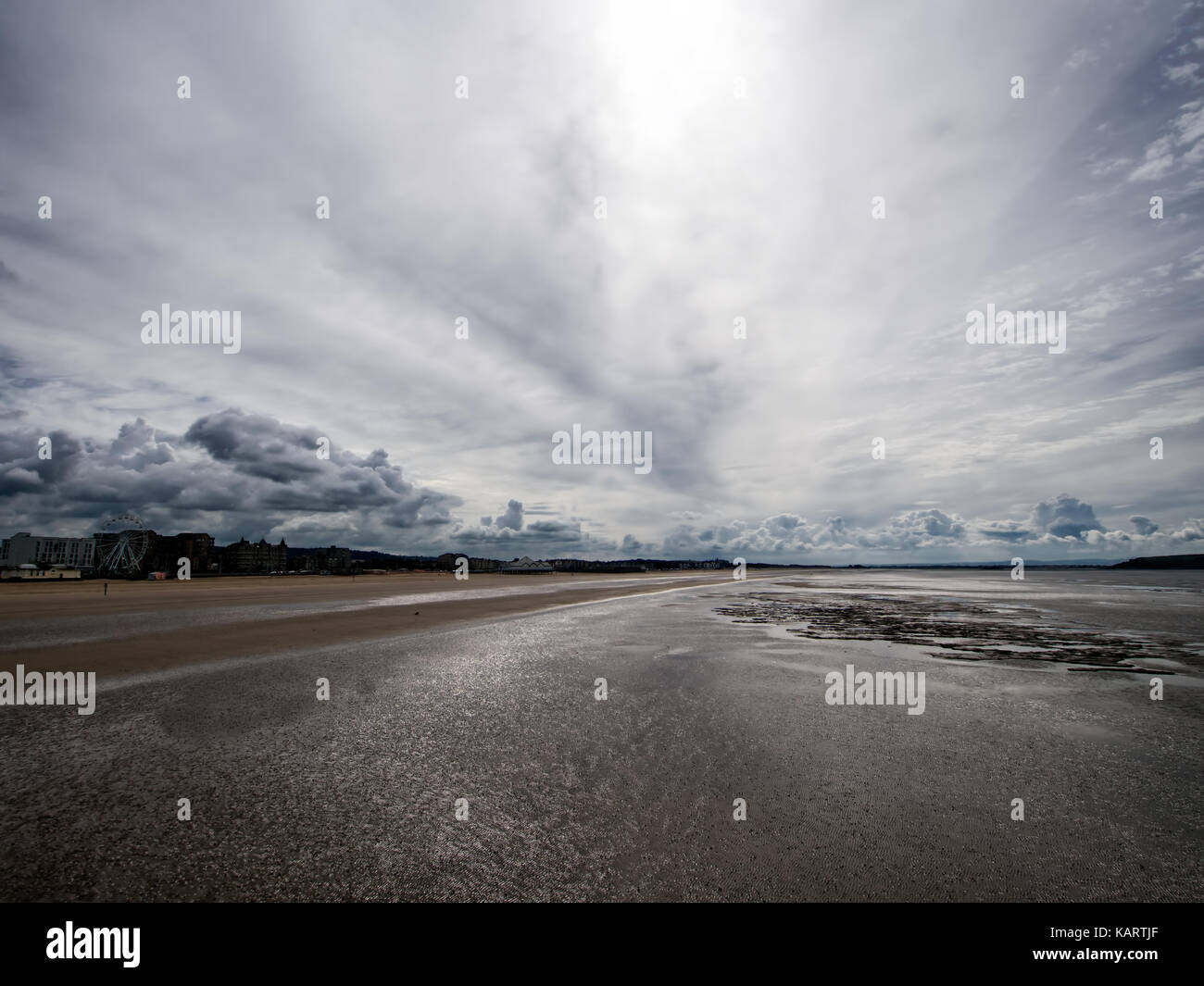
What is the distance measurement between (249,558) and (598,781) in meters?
189

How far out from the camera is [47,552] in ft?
444

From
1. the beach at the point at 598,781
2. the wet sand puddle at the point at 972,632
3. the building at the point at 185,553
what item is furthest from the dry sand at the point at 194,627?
the building at the point at 185,553

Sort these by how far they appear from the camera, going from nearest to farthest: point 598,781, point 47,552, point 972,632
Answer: point 598,781 < point 972,632 < point 47,552

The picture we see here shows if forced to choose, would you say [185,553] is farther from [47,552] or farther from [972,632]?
[972,632]

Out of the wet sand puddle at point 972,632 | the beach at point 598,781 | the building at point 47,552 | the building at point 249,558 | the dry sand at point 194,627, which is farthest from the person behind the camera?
the building at point 249,558

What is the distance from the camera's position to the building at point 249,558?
161 metres

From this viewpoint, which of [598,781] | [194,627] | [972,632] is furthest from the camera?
[972,632]

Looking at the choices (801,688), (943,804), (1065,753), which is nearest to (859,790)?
(943,804)

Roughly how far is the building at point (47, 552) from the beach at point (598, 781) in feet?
511

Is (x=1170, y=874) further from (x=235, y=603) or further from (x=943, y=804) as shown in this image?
(x=235, y=603)

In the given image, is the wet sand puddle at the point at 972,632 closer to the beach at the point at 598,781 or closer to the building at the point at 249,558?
the beach at the point at 598,781

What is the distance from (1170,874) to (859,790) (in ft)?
9.48

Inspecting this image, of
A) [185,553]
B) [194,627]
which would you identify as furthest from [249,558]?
[194,627]
